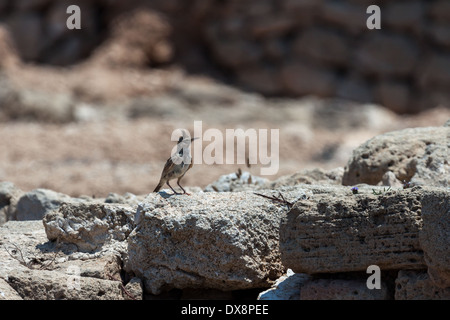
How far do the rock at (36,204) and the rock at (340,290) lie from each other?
8.41 ft

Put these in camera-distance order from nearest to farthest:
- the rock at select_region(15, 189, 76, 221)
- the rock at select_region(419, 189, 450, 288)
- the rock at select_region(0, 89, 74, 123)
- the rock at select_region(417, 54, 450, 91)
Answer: the rock at select_region(419, 189, 450, 288) → the rock at select_region(15, 189, 76, 221) → the rock at select_region(0, 89, 74, 123) → the rock at select_region(417, 54, 450, 91)

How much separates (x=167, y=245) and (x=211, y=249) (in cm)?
29

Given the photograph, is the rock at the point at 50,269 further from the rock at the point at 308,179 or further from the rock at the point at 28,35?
the rock at the point at 28,35

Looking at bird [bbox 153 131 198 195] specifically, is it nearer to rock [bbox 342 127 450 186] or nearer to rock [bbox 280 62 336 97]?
rock [bbox 342 127 450 186]

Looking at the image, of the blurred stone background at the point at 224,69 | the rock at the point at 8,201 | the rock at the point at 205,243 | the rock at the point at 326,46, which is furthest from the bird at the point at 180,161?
the rock at the point at 326,46

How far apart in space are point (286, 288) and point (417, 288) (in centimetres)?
87

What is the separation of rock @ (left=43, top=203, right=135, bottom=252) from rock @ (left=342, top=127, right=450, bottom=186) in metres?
2.03

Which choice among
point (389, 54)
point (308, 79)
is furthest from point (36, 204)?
point (389, 54)

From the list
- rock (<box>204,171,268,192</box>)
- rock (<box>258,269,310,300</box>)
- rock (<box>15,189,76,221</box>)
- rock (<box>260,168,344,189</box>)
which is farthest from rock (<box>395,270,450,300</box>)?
rock (<box>15,189,76,221</box>)

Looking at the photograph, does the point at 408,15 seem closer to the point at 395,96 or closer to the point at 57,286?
the point at 395,96

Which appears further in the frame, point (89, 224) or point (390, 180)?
point (390, 180)

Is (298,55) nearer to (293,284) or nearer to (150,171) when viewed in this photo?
(150,171)

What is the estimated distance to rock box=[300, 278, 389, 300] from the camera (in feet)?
15.0

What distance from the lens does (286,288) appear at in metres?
4.99
